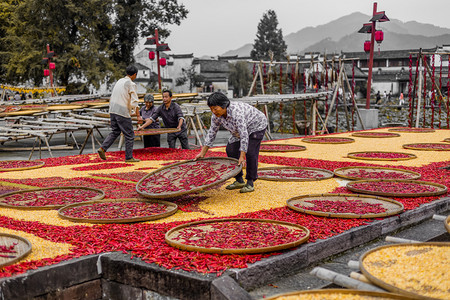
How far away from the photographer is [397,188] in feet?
16.6

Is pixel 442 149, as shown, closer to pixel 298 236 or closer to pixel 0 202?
pixel 298 236

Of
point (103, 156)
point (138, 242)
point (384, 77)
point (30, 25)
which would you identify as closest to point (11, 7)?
point (30, 25)

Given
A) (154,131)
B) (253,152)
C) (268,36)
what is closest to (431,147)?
(253,152)

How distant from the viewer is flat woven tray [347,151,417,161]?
741cm

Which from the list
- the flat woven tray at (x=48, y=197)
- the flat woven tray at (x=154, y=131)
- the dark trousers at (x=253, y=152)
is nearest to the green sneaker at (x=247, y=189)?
the dark trousers at (x=253, y=152)

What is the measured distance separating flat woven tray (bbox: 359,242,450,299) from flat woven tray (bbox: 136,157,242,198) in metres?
1.99

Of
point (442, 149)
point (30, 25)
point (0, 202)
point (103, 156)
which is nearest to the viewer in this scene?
point (0, 202)

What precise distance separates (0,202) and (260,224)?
267 cm

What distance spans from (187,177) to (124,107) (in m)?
3.04

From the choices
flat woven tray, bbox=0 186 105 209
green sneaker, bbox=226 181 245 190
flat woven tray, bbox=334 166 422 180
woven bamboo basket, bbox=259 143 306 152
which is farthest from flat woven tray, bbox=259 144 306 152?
flat woven tray, bbox=0 186 105 209

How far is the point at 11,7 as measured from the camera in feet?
75.5

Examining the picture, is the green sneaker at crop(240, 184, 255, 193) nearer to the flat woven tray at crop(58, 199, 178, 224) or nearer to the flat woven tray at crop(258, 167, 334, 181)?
the flat woven tray at crop(258, 167, 334, 181)

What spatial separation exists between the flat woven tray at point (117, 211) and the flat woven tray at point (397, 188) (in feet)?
6.57

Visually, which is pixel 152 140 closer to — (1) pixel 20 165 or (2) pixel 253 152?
(1) pixel 20 165
